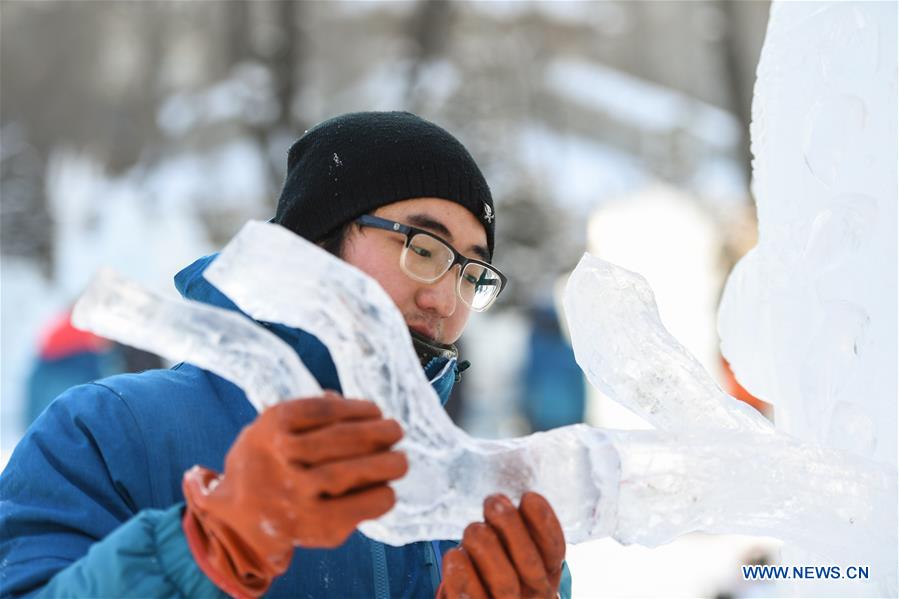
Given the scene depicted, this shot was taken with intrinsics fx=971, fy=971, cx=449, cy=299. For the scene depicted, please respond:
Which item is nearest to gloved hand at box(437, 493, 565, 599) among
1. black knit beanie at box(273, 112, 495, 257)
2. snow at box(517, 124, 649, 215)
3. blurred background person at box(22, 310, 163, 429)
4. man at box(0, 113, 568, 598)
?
man at box(0, 113, 568, 598)

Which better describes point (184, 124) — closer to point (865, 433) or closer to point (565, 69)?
point (565, 69)

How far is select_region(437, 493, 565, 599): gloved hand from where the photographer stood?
1010 mm

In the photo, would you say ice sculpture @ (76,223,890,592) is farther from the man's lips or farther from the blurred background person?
the blurred background person

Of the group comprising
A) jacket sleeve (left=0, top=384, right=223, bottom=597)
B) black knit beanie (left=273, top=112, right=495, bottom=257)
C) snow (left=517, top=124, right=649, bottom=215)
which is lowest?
snow (left=517, top=124, right=649, bottom=215)

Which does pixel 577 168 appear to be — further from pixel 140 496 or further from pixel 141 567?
pixel 141 567

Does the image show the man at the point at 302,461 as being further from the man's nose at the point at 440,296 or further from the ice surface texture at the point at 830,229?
the ice surface texture at the point at 830,229

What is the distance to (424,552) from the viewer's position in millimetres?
1465

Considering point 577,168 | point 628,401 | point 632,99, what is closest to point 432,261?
point 628,401

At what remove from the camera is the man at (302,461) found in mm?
878

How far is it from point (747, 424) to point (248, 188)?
11.2 metres

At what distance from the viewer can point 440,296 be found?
1469 millimetres

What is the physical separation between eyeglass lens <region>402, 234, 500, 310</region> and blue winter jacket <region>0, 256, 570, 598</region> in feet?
0.46

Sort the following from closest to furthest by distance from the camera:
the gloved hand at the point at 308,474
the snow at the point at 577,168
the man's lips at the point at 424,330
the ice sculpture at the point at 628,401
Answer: the gloved hand at the point at 308,474 → the ice sculpture at the point at 628,401 → the man's lips at the point at 424,330 → the snow at the point at 577,168

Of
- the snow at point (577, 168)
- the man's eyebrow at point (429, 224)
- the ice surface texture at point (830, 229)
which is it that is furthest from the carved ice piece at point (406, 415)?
the snow at point (577, 168)
